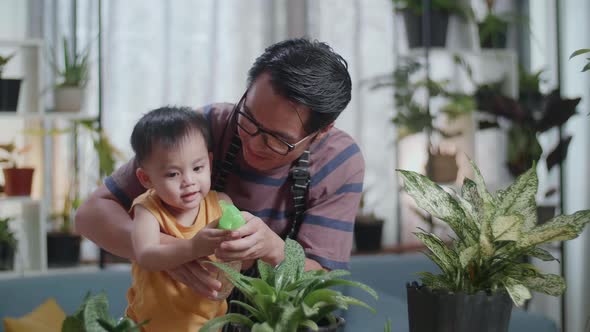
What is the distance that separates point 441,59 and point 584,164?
142 cm

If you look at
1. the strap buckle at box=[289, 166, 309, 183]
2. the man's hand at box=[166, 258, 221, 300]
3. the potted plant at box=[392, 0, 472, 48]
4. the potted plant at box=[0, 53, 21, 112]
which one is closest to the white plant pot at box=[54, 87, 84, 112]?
the potted plant at box=[0, 53, 21, 112]

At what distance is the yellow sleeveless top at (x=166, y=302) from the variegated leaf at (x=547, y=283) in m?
0.69

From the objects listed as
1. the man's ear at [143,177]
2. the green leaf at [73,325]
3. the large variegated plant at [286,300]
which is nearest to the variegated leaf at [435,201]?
the large variegated plant at [286,300]

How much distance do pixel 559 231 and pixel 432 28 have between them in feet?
11.5

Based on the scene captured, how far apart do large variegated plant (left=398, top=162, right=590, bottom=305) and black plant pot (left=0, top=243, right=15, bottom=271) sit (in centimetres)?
302

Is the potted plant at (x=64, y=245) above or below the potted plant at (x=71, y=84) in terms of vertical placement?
below

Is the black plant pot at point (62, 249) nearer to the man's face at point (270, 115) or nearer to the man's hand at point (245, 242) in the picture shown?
the man's face at point (270, 115)

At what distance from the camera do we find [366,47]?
17.3 ft

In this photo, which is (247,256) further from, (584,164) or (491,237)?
(584,164)

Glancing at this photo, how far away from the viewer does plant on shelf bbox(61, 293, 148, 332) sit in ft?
3.43

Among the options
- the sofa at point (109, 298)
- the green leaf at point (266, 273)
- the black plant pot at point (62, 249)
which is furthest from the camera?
the black plant pot at point (62, 249)

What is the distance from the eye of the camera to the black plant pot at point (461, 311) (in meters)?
1.21

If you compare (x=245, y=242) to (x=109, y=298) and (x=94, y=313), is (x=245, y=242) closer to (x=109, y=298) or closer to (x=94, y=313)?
(x=94, y=313)

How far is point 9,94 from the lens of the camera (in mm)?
3799
